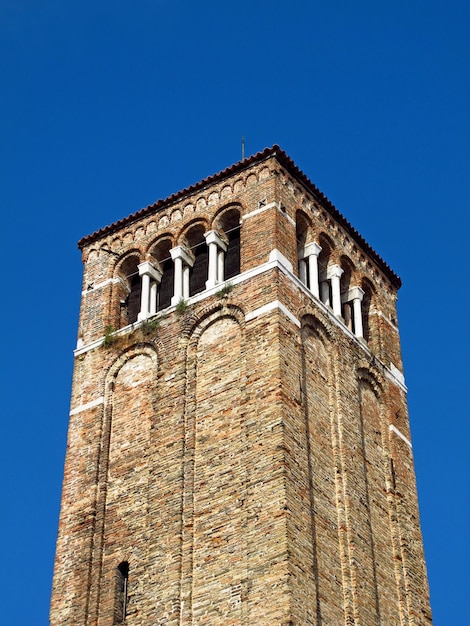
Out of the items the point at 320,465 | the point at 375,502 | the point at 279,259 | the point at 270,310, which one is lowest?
the point at 320,465

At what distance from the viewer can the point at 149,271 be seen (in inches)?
1323

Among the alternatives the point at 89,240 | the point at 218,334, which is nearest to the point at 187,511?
the point at 218,334

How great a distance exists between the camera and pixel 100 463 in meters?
30.1

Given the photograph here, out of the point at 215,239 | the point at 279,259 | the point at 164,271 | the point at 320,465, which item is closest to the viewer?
the point at 320,465

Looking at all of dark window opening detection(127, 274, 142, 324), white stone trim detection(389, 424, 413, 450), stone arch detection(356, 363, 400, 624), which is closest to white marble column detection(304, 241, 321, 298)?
stone arch detection(356, 363, 400, 624)

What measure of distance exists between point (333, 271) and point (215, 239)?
3099mm

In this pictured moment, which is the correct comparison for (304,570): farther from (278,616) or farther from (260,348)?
(260,348)

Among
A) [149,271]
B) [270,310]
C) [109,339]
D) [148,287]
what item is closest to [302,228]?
[149,271]

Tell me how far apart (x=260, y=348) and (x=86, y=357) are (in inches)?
205

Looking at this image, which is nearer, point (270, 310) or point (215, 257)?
point (270, 310)

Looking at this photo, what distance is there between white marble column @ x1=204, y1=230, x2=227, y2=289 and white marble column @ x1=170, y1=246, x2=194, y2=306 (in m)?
0.69

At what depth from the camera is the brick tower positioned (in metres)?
26.8

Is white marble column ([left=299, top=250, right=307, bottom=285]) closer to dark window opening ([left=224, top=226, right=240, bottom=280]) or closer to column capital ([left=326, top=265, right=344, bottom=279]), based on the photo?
column capital ([left=326, top=265, right=344, bottom=279])

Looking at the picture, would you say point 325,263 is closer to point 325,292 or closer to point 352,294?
point 325,292
